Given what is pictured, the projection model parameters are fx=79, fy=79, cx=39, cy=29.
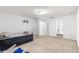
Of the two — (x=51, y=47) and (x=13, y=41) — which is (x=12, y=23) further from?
(x=51, y=47)

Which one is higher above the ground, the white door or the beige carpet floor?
the white door

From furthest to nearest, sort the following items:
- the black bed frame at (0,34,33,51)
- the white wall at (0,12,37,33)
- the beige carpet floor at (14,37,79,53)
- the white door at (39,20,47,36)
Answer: the white door at (39,20,47,36) → the white wall at (0,12,37,33) → the black bed frame at (0,34,33,51) → the beige carpet floor at (14,37,79,53)

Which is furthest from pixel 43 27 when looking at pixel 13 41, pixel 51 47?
pixel 13 41

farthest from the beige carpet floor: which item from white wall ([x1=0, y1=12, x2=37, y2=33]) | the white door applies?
the white door

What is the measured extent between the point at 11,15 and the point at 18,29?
0.85 meters

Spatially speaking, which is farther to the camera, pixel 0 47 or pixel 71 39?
pixel 71 39

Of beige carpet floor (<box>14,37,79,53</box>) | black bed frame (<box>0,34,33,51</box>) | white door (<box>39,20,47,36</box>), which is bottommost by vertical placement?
beige carpet floor (<box>14,37,79,53</box>)

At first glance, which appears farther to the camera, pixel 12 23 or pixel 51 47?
pixel 12 23

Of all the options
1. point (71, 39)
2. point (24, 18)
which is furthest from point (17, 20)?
point (71, 39)

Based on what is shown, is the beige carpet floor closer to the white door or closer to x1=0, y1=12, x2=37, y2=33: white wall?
x1=0, y1=12, x2=37, y2=33: white wall

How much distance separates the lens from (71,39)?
410 cm

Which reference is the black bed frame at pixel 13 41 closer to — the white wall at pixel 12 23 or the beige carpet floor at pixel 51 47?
the beige carpet floor at pixel 51 47
